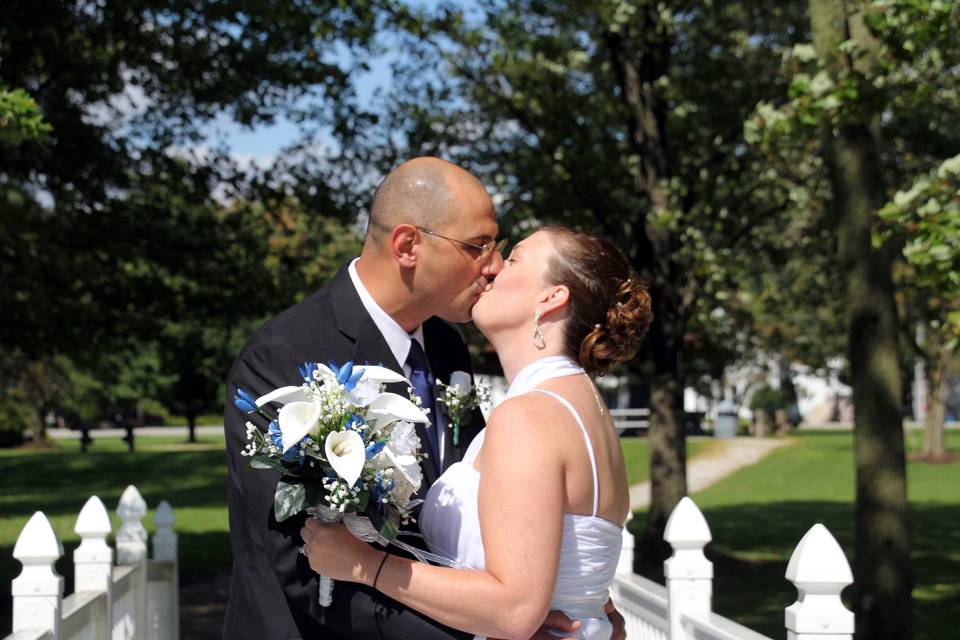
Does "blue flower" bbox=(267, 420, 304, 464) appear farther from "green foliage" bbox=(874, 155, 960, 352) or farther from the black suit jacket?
"green foliage" bbox=(874, 155, 960, 352)

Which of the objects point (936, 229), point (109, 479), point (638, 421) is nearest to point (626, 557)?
point (936, 229)

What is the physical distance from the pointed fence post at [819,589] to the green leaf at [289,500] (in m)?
1.77

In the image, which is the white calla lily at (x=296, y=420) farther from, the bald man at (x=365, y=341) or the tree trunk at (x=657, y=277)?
the tree trunk at (x=657, y=277)

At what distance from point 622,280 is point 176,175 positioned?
43.9 feet

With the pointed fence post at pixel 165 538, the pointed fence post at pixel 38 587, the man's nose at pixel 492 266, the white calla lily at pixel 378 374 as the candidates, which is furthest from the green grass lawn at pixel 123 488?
the white calla lily at pixel 378 374

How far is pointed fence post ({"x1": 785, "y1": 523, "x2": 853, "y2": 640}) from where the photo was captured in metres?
4.10

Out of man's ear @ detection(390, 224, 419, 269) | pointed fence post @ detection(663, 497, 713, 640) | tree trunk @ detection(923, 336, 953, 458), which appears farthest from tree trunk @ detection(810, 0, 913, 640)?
tree trunk @ detection(923, 336, 953, 458)

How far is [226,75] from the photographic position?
1576 cm

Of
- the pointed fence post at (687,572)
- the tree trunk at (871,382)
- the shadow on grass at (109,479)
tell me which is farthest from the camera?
the shadow on grass at (109,479)

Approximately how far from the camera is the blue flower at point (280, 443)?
3.17 metres

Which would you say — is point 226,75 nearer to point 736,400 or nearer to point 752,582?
point 752,582

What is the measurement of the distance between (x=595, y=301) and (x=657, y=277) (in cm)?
1532

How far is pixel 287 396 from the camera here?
3.24 m

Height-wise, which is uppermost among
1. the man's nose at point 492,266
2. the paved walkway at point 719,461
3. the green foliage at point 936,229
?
the green foliage at point 936,229
